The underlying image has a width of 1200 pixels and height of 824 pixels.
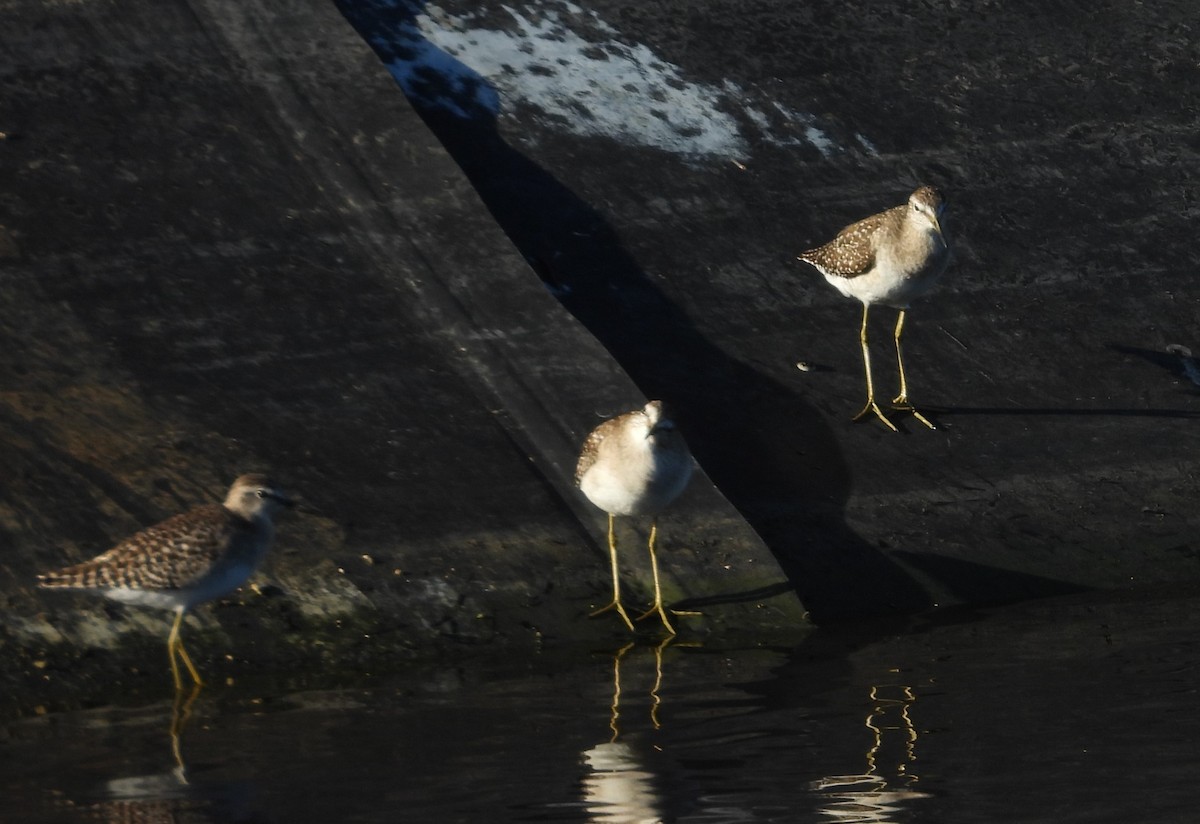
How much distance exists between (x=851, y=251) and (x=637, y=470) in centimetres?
303

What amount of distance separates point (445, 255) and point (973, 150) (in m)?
4.37

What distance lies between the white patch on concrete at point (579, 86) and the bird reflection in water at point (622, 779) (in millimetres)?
5999

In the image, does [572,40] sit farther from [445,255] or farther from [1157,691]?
[1157,691]

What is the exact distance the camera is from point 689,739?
697 cm

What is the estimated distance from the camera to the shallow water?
618 centimetres

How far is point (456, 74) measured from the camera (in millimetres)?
12797

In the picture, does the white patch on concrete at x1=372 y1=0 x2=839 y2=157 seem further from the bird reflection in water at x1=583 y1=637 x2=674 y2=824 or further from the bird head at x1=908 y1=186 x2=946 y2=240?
the bird reflection in water at x1=583 y1=637 x2=674 y2=824

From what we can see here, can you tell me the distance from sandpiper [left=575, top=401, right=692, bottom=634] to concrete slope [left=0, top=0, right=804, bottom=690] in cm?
17

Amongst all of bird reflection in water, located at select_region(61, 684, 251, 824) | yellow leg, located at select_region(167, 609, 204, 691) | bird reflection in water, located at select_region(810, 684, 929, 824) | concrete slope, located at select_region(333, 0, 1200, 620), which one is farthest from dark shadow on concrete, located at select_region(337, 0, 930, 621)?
bird reflection in water, located at select_region(61, 684, 251, 824)

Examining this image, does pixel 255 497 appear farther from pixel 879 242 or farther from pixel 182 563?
pixel 879 242

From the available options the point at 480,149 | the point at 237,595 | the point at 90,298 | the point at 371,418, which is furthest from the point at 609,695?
the point at 480,149

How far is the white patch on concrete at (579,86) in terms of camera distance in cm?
1256

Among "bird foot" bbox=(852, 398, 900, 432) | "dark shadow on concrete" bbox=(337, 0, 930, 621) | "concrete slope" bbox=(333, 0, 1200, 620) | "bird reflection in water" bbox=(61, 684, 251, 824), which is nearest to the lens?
"bird reflection in water" bbox=(61, 684, 251, 824)

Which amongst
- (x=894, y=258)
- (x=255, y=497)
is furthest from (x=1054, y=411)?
(x=255, y=497)
